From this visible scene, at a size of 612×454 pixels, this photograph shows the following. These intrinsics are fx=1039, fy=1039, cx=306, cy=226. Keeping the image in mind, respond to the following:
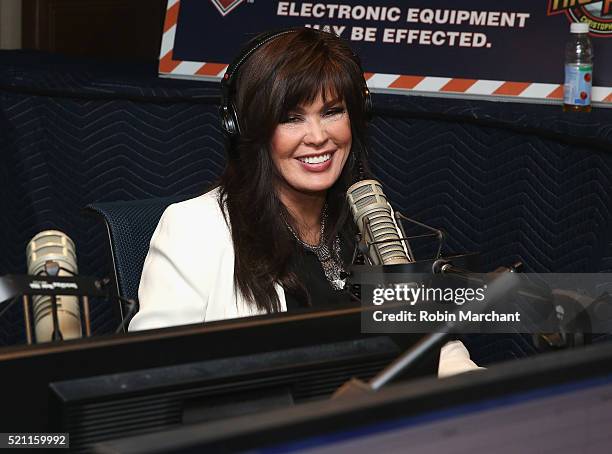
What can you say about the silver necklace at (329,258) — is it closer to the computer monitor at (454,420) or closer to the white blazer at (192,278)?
the white blazer at (192,278)

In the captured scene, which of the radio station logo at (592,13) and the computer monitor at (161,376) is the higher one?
the radio station logo at (592,13)

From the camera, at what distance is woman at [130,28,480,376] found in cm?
161

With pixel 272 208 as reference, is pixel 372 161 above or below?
above

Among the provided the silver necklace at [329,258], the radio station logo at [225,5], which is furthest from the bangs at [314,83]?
the radio station logo at [225,5]

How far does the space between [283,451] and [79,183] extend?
2.18 metres

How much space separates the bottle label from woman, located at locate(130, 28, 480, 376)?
582mm

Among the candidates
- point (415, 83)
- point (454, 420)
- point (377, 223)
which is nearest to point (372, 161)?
point (415, 83)

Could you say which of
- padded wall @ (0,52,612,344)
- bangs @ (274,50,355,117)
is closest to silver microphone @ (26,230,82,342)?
bangs @ (274,50,355,117)

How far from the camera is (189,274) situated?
1.60 m

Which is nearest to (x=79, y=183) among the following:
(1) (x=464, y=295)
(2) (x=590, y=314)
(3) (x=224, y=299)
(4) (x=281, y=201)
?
(4) (x=281, y=201)

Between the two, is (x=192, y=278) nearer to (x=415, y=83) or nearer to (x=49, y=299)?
(x=49, y=299)

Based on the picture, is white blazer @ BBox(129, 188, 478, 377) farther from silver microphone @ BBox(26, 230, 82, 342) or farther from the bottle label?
the bottle label

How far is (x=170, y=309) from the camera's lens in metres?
1.57

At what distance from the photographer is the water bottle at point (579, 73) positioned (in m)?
2.17
